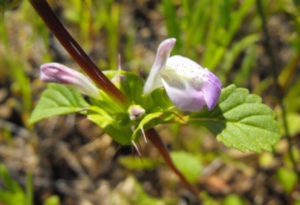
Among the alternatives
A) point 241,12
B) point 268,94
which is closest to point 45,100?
point 241,12

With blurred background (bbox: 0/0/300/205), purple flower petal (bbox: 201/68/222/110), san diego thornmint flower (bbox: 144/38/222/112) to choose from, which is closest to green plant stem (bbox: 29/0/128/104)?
san diego thornmint flower (bbox: 144/38/222/112)

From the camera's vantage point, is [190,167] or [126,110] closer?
[126,110]

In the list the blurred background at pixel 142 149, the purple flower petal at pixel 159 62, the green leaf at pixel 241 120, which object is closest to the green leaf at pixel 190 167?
the blurred background at pixel 142 149

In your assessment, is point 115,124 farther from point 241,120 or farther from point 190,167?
point 190,167

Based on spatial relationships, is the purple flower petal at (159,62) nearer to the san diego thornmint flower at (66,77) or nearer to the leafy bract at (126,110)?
the leafy bract at (126,110)

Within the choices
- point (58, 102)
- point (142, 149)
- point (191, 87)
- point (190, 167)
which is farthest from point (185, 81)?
point (142, 149)

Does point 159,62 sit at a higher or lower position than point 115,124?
higher

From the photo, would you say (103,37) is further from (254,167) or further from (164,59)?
(164,59)

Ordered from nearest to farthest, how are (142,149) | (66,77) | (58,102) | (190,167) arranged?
(66,77), (58,102), (190,167), (142,149)
